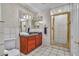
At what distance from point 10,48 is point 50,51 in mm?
537

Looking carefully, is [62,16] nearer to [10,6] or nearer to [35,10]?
[35,10]

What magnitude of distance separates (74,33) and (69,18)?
8.3 inches

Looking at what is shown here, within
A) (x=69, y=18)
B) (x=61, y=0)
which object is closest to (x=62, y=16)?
(x=69, y=18)

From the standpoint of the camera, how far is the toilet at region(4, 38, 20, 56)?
4.34 ft

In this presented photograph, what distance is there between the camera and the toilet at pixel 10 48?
1323mm

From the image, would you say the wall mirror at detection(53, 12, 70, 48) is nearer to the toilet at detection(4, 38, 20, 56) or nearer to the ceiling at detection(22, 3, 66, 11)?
the ceiling at detection(22, 3, 66, 11)

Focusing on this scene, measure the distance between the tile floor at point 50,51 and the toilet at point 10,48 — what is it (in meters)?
0.20

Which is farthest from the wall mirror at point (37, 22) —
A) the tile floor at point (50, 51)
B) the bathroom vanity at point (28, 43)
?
the tile floor at point (50, 51)

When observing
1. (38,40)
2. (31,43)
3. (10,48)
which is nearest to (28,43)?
(31,43)

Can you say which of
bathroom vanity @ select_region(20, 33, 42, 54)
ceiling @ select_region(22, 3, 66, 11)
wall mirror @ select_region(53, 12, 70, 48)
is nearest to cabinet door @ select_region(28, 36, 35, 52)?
bathroom vanity @ select_region(20, 33, 42, 54)

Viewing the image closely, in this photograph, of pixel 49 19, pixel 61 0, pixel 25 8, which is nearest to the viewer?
pixel 61 0

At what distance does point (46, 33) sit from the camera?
1498 mm

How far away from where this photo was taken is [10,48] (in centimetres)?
136

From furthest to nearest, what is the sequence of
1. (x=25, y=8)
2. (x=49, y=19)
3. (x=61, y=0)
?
(x=49, y=19), (x=25, y=8), (x=61, y=0)
